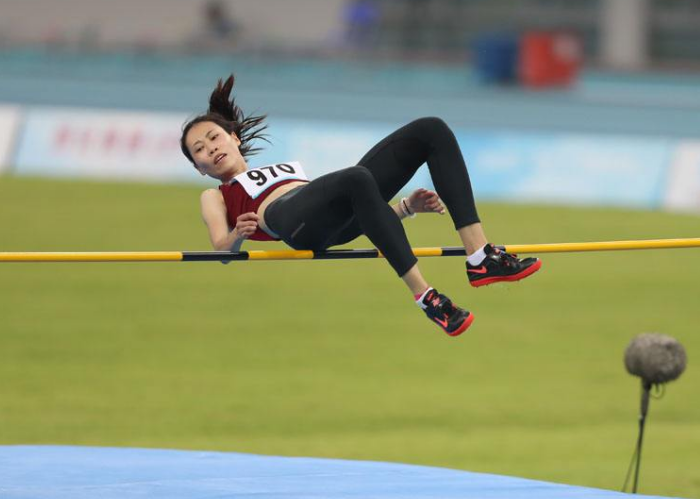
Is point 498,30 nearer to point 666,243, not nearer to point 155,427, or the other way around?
point 155,427

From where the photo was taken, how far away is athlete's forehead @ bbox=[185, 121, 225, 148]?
4.80 m

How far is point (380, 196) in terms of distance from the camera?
4387 millimetres

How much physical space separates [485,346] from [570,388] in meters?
0.89

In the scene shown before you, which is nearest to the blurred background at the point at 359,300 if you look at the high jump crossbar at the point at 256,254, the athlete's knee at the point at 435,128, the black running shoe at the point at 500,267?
the high jump crossbar at the point at 256,254

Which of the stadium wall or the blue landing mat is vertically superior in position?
the stadium wall

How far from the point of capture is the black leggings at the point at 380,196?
4.37 meters

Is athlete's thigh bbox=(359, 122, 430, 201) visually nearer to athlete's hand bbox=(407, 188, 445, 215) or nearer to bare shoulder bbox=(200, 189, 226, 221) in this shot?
athlete's hand bbox=(407, 188, 445, 215)

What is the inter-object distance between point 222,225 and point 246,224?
0.15 meters

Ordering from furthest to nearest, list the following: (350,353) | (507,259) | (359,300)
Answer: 1. (359,300)
2. (350,353)
3. (507,259)

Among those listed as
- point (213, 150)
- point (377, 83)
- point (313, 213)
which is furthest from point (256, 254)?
→ point (377, 83)

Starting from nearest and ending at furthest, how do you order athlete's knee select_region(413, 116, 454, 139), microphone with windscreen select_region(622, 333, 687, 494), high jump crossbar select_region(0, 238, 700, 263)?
high jump crossbar select_region(0, 238, 700, 263), athlete's knee select_region(413, 116, 454, 139), microphone with windscreen select_region(622, 333, 687, 494)

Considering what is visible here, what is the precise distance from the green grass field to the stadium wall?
1.35 feet

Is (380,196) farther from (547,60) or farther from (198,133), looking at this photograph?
(547,60)

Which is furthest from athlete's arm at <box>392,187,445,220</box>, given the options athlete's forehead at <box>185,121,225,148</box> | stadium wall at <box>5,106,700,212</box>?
stadium wall at <box>5,106,700,212</box>
